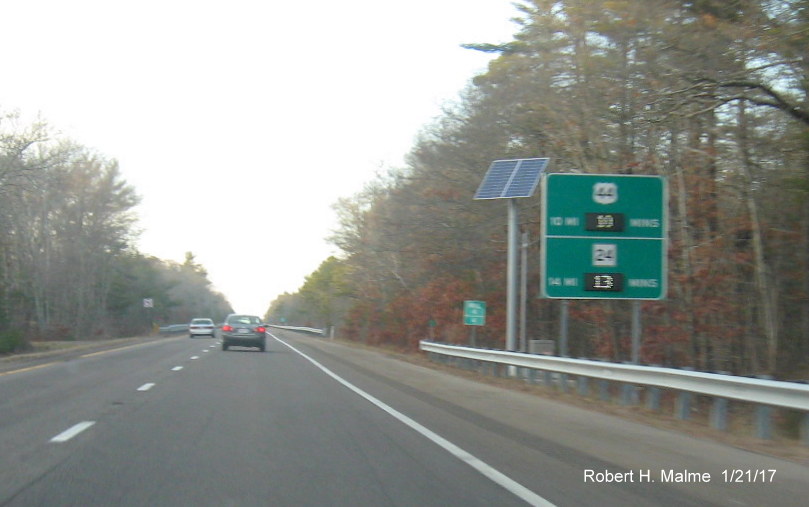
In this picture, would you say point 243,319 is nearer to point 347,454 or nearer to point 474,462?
point 347,454

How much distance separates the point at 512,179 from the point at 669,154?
453 cm

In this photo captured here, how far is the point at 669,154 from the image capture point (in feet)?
86.5

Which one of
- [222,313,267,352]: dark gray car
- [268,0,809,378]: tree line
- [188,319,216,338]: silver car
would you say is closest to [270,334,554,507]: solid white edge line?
[268,0,809,378]: tree line

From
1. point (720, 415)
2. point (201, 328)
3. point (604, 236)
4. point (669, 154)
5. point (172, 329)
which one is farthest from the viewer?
point (172, 329)

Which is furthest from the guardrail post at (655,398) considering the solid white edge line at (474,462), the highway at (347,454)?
the solid white edge line at (474,462)

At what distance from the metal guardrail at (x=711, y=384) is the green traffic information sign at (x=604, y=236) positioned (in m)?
1.93

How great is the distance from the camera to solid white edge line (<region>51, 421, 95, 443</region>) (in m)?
11.1

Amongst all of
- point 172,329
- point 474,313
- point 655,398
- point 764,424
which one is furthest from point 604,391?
point 172,329

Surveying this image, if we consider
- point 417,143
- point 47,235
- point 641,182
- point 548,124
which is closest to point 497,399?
point 641,182

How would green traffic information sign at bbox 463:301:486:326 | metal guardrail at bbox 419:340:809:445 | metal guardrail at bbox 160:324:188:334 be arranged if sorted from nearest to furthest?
1. metal guardrail at bbox 419:340:809:445
2. green traffic information sign at bbox 463:301:486:326
3. metal guardrail at bbox 160:324:188:334

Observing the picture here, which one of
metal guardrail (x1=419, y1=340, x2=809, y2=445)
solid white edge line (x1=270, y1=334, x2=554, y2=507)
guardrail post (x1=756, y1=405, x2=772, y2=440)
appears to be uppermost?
metal guardrail (x1=419, y1=340, x2=809, y2=445)

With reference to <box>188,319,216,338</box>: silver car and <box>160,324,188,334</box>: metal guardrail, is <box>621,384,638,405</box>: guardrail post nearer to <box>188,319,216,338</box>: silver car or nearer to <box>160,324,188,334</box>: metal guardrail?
<box>188,319,216,338</box>: silver car

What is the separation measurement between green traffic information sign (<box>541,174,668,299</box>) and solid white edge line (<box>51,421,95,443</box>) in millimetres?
10397

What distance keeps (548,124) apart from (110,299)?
6412cm
